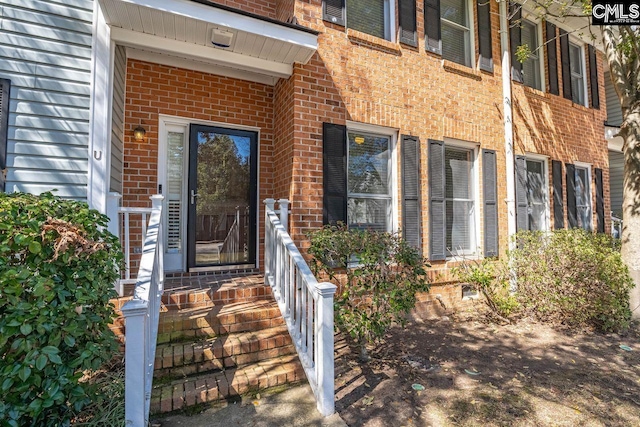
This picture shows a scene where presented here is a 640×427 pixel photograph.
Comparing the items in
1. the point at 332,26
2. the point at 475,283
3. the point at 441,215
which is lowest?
the point at 475,283

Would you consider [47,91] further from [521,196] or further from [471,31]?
[521,196]

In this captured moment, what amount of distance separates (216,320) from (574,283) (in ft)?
14.2

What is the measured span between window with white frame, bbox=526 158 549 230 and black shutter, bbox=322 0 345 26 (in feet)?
14.1

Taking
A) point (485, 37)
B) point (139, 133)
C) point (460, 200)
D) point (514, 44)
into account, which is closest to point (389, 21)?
point (485, 37)

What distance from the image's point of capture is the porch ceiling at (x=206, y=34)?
306 cm

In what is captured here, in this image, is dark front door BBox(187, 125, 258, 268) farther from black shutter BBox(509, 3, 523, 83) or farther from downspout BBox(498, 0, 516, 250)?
black shutter BBox(509, 3, 523, 83)

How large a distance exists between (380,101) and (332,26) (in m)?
1.12

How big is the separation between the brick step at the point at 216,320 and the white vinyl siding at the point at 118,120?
62.2 inches

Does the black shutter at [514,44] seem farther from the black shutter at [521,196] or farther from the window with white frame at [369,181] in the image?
the window with white frame at [369,181]

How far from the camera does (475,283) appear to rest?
4711 millimetres

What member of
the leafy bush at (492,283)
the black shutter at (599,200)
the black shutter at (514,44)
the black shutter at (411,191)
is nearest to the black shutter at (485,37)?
the black shutter at (514,44)

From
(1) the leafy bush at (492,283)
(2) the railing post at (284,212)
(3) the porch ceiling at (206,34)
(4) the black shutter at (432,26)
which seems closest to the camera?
(3) the porch ceiling at (206,34)

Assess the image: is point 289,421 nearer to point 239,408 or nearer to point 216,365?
point 239,408

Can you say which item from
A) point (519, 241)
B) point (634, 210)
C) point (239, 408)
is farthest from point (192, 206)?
point (634, 210)
